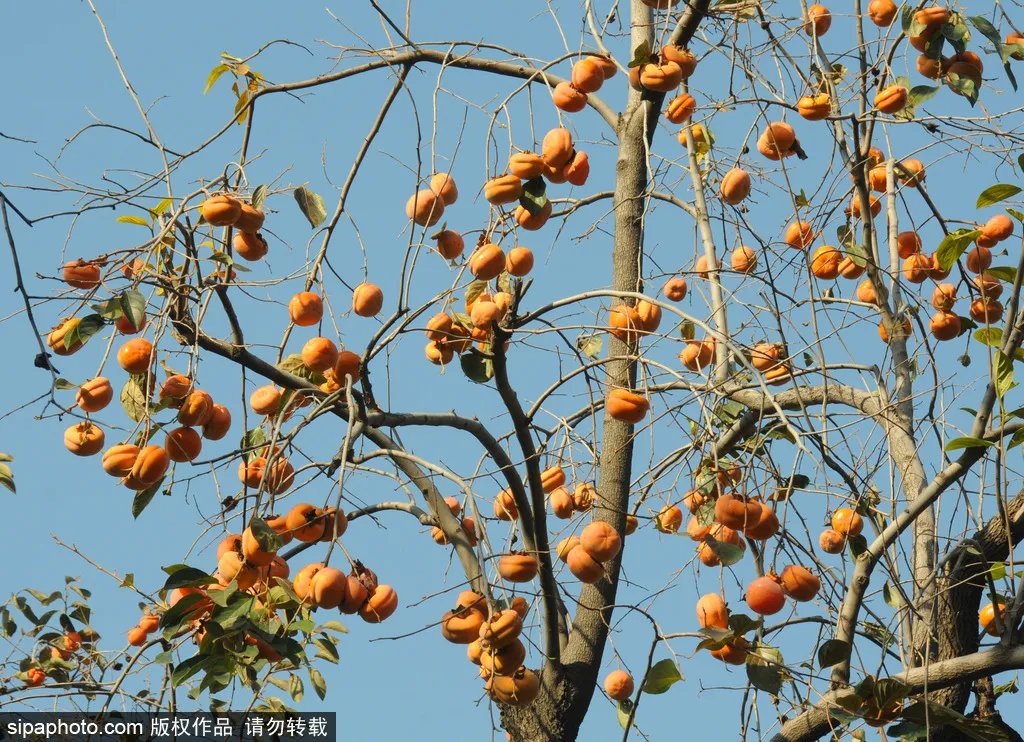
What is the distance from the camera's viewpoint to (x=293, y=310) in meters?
2.68

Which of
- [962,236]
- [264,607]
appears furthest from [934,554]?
[264,607]

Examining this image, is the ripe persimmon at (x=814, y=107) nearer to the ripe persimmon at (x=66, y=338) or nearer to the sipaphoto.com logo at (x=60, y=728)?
the ripe persimmon at (x=66, y=338)

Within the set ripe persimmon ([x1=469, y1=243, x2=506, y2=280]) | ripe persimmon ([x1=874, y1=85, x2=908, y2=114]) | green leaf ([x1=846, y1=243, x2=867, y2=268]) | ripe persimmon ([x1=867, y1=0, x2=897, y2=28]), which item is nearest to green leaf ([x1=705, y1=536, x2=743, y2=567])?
ripe persimmon ([x1=469, y1=243, x2=506, y2=280])

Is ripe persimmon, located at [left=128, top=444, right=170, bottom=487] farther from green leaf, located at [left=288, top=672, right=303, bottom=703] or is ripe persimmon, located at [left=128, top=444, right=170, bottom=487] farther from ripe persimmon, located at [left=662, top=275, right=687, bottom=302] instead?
ripe persimmon, located at [left=662, top=275, right=687, bottom=302]

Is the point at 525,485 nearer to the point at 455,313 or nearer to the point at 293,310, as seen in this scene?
the point at 455,313

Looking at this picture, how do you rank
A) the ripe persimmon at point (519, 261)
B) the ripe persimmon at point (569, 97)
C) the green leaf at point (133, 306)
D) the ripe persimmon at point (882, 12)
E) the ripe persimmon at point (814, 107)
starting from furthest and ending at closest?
the ripe persimmon at point (882, 12) < the ripe persimmon at point (814, 107) < the ripe persimmon at point (569, 97) < the ripe persimmon at point (519, 261) < the green leaf at point (133, 306)

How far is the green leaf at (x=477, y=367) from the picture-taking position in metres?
2.72

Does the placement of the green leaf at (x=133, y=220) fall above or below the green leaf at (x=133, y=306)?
above

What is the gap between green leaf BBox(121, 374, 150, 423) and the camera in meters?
2.48

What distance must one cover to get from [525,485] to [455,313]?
0.46 metres

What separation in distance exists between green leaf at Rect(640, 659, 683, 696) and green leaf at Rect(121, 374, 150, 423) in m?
1.13

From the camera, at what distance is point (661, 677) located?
100 inches

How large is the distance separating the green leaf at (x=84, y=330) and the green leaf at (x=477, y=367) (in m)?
0.76

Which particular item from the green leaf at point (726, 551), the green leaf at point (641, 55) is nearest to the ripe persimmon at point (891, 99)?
the green leaf at point (641, 55)
